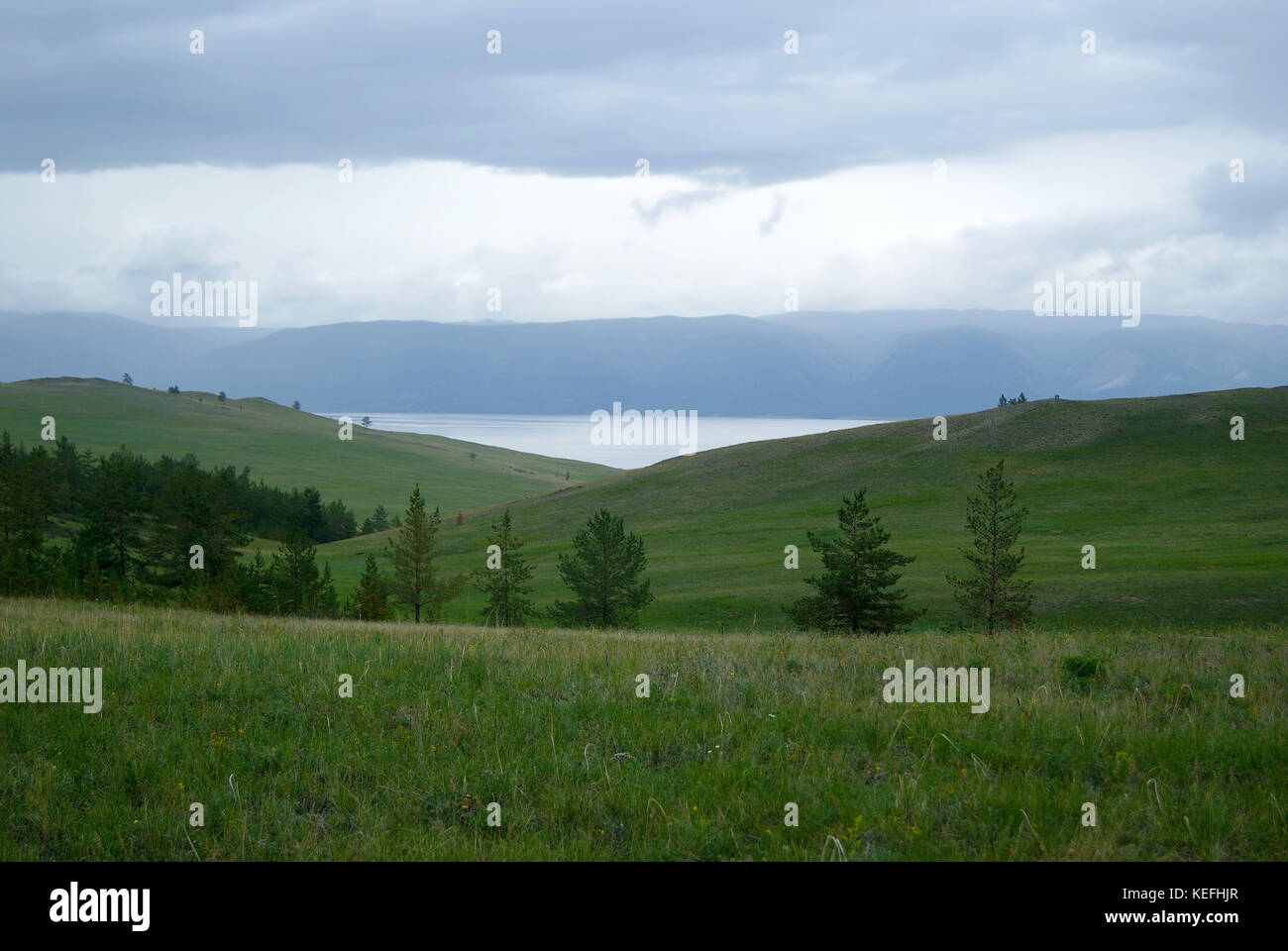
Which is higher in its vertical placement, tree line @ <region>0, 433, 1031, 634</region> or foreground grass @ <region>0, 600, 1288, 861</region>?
tree line @ <region>0, 433, 1031, 634</region>

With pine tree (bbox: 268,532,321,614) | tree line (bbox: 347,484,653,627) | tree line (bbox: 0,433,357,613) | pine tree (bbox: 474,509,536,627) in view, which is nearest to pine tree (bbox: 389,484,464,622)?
tree line (bbox: 347,484,653,627)

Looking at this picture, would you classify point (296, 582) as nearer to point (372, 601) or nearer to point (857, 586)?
point (372, 601)

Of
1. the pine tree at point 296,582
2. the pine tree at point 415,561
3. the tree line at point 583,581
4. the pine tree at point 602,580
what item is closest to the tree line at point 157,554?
the pine tree at point 296,582

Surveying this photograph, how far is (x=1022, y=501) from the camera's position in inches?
3046

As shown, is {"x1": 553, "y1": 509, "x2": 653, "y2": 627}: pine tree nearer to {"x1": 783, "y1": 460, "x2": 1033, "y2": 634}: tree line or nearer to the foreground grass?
{"x1": 783, "y1": 460, "x2": 1033, "y2": 634}: tree line

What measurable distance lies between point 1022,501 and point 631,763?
7765 centimetres

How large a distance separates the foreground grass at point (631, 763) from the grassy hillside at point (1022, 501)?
25.7 meters

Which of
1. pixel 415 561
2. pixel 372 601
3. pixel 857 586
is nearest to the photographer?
pixel 857 586

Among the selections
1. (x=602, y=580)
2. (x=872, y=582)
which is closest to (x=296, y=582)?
(x=602, y=580)

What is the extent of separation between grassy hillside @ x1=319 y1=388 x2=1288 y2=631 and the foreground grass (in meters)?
25.7

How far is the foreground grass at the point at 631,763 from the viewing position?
5973 millimetres

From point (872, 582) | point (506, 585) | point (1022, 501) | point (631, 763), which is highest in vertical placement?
point (1022, 501)

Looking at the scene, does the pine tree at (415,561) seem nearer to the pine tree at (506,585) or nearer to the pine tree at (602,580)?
the pine tree at (506,585)

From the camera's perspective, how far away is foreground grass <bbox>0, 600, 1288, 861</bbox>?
19.6 feet
